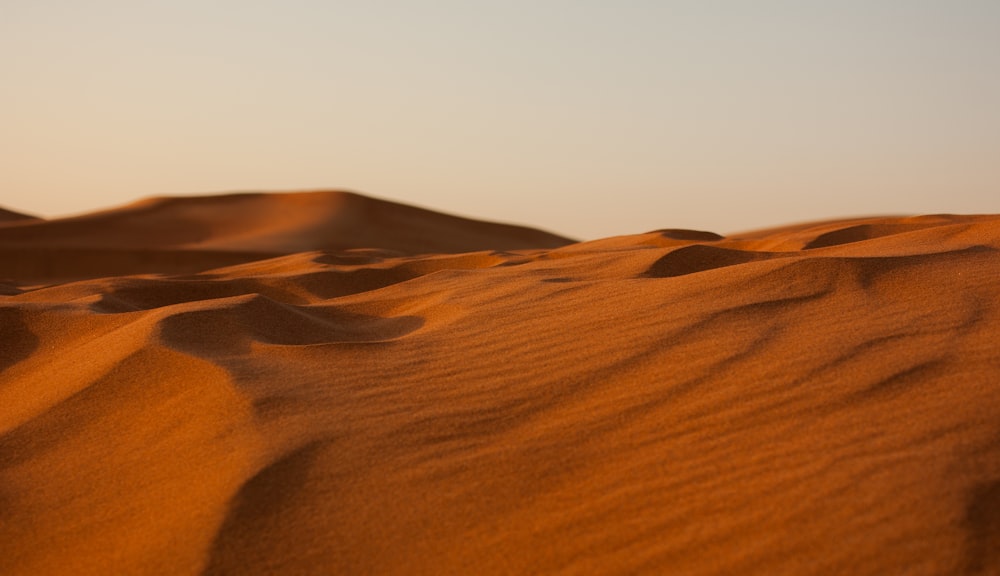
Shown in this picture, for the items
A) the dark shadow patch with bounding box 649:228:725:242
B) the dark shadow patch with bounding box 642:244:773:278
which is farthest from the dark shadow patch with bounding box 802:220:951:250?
the dark shadow patch with bounding box 642:244:773:278

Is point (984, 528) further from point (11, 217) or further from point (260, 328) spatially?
point (11, 217)

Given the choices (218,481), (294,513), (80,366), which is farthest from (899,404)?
(80,366)

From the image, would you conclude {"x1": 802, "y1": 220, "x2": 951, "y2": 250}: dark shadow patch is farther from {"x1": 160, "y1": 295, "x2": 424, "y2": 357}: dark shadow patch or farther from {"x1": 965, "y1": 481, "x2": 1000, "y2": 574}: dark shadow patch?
{"x1": 965, "y1": 481, "x2": 1000, "y2": 574}: dark shadow patch

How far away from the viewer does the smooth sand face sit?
63.8 inches

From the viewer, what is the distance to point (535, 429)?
201 centimetres

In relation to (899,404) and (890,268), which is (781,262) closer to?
(890,268)

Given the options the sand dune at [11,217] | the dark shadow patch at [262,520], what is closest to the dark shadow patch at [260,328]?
the dark shadow patch at [262,520]

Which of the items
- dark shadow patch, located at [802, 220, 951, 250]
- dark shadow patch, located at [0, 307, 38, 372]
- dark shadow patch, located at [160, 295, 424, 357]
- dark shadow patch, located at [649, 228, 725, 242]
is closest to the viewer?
dark shadow patch, located at [160, 295, 424, 357]

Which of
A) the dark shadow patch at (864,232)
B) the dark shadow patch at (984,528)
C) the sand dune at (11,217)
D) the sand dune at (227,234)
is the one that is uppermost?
the sand dune at (11,217)

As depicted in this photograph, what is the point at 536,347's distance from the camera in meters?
2.52

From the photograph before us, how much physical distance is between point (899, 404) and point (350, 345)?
134 centimetres

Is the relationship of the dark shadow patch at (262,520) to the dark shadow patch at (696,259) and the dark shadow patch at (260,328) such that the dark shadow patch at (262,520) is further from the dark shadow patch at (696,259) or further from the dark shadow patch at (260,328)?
the dark shadow patch at (696,259)

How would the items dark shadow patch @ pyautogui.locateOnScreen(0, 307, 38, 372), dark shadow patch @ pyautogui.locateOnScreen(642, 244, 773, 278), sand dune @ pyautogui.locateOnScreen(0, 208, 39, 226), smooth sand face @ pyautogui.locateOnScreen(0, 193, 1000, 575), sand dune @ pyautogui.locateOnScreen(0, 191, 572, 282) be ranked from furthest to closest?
sand dune @ pyautogui.locateOnScreen(0, 208, 39, 226) < sand dune @ pyautogui.locateOnScreen(0, 191, 572, 282) < dark shadow patch @ pyautogui.locateOnScreen(642, 244, 773, 278) < dark shadow patch @ pyautogui.locateOnScreen(0, 307, 38, 372) < smooth sand face @ pyautogui.locateOnScreen(0, 193, 1000, 575)

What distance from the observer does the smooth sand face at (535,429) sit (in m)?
1.62
